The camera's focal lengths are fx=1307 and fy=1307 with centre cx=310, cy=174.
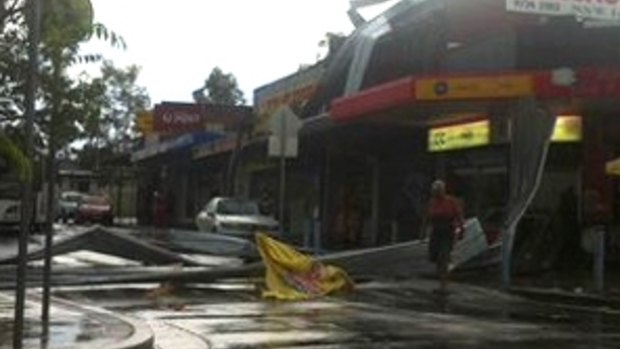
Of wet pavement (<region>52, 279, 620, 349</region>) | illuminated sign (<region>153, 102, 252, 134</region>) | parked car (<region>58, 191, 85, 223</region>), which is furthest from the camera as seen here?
parked car (<region>58, 191, 85, 223</region>)

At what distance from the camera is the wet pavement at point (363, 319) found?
13.5 m

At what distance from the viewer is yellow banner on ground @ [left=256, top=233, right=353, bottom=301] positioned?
1919cm

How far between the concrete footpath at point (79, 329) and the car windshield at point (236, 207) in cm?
2229

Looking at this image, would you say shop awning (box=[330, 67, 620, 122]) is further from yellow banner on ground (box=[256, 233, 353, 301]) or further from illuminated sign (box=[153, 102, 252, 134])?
illuminated sign (box=[153, 102, 252, 134])

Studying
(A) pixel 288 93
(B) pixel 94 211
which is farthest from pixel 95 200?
(A) pixel 288 93

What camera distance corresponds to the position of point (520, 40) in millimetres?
27578

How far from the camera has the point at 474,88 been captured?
951 inches

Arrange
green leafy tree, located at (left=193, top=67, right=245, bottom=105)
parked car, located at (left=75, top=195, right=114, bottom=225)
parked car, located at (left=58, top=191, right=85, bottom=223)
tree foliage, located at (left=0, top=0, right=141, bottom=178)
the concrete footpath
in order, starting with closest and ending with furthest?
tree foliage, located at (left=0, top=0, right=141, bottom=178)
the concrete footpath
parked car, located at (left=75, top=195, right=114, bottom=225)
parked car, located at (left=58, top=191, right=85, bottom=223)
green leafy tree, located at (left=193, top=67, right=245, bottom=105)

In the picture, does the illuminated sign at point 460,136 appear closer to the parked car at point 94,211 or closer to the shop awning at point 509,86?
the shop awning at point 509,86

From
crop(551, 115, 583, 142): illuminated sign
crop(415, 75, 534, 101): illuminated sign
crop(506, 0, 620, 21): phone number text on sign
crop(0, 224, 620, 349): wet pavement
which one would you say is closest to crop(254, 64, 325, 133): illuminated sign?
crop(551, 115, 583, 142): illuminated sign

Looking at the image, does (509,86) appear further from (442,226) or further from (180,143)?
(180,143)

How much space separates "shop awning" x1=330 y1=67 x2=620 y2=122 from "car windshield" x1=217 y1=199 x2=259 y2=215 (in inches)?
531

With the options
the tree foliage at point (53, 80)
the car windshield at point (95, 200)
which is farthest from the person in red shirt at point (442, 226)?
the car windshield at point (95, 200)

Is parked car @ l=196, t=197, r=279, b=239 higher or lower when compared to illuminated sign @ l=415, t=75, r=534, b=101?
lower
